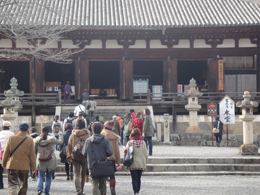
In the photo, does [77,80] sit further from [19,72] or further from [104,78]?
[19,72]

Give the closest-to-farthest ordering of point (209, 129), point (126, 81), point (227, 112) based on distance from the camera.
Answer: point (227, 112) → point (209, 129) → point (126, 81)

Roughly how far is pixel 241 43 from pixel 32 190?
16967mm

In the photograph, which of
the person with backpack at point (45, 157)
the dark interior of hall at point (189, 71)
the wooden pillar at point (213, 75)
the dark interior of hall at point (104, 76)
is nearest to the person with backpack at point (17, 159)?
the person with backpack at point (45, 157)

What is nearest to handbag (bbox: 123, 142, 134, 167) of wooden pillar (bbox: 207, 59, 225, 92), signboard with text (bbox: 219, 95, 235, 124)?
signboard with text (bbox: 219, 95, 235, 124)

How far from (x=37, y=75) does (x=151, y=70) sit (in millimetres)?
8638

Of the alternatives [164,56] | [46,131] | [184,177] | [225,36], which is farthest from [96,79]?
[46,131]

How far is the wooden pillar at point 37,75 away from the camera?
846 inches

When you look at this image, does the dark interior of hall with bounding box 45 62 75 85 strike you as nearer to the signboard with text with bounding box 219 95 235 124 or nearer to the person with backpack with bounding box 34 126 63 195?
the signboard with text with bounding box 219 95 235 124

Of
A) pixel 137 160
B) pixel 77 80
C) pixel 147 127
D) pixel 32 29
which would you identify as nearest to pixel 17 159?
pixel 137 160

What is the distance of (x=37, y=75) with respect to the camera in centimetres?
2158

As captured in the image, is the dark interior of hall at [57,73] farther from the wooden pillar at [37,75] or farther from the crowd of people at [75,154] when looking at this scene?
the crowd of people at [75,154]

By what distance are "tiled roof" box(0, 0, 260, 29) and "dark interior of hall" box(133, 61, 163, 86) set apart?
4.28m

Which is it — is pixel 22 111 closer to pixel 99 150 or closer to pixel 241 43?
pixel 241 43

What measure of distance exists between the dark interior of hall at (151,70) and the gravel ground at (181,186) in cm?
1694
